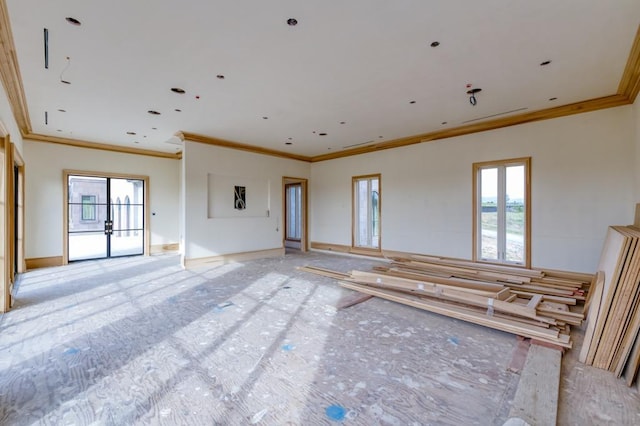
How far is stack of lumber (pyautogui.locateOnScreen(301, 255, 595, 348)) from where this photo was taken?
3073 millimetres

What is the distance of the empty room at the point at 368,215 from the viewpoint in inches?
86.4

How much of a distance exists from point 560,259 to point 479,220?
1.46m

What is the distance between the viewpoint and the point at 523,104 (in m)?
4.71

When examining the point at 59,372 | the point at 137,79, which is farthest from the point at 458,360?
the point at 137,79

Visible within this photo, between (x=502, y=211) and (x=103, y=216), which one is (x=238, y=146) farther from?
(x=502, y=211)

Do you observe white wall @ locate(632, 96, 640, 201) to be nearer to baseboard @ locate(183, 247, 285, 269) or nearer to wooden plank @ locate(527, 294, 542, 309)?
wooden plank @ locate(527, 294, 542, 309)

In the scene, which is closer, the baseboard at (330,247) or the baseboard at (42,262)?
the baseboard at (42,262)

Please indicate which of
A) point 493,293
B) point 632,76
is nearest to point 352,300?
point 493,293

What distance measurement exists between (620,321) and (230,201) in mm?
7098

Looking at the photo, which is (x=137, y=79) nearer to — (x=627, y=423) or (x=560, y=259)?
(x=627, y=423)

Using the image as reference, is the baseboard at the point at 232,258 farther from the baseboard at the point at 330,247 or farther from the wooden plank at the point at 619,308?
the wooden plank at the point at 619,308

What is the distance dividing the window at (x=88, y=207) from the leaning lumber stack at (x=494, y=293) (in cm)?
693

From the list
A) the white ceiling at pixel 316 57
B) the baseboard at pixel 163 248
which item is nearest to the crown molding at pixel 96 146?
the white ceiling at pixel 316 57

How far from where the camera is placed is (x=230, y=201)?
7.38 metres
